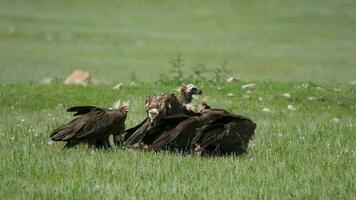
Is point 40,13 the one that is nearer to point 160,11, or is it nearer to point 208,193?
point 160,11

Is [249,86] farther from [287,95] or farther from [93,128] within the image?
[93,128]

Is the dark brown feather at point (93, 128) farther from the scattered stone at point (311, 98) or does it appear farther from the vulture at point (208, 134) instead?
the scattered stone at point (311, 98)

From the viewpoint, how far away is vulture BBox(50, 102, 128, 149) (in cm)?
1032

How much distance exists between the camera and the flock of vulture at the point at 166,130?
10289 mm

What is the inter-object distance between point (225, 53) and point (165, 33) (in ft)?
29.6

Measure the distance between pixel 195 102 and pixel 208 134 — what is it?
20.8ft

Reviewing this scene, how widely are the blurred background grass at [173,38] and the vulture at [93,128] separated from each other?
1465 centimetres

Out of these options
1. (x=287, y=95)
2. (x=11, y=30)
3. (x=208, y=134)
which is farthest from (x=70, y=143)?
(x=11, y=30)

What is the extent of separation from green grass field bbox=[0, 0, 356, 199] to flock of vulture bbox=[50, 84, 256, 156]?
264 mm

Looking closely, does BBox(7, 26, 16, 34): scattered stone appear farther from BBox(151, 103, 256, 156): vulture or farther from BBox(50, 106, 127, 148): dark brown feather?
BBox(151, 103, 256, 156): vulture

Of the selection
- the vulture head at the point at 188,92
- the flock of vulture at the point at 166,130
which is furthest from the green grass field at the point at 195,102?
the vulture head at the point at 188,92

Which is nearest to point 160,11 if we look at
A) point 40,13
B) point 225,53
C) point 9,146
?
point 40,13

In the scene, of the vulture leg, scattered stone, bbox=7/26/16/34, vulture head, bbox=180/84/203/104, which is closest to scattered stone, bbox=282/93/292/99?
vulture head, bbox=180/84/203/104

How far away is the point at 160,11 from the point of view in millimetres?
62188
